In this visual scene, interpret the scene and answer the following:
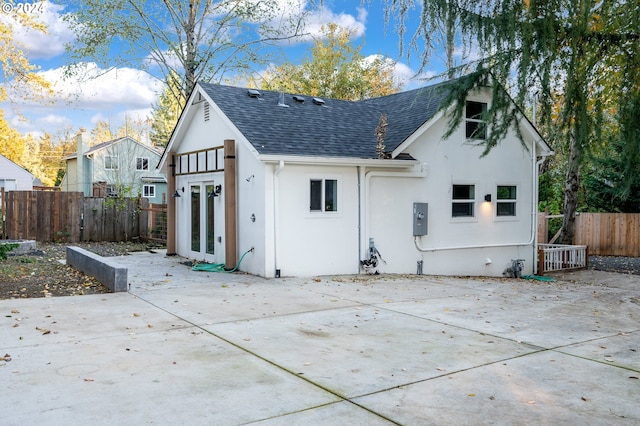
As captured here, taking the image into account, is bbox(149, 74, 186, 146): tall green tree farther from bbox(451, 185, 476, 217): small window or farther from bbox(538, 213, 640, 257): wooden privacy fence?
bbox(451, 185, 476, 217): small window

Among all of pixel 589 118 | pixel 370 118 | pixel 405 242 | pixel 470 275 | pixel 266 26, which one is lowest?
pixel 470 275

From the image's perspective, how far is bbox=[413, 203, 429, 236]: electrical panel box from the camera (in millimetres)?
12891

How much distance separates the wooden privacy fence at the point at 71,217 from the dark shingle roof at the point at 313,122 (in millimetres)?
7206

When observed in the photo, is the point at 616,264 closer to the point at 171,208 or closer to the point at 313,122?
the point at 313,122

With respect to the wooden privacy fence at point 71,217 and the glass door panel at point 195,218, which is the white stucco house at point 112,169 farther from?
the glass door panel at point 195,218

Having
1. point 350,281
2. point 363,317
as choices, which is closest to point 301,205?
point 350,281

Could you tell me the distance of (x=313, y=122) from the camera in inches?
529

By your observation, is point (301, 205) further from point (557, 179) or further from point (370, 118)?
point (557, 179)

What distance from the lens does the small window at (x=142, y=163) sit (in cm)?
3884

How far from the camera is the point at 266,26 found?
22.9m

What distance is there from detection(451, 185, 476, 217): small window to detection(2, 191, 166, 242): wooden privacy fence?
34.9 feet

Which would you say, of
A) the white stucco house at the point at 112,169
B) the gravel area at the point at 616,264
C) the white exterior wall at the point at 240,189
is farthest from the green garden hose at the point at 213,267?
the white stucco house at the point at 112,169

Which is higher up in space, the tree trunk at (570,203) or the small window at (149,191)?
the small window at (149,191)

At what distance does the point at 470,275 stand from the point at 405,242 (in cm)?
262
